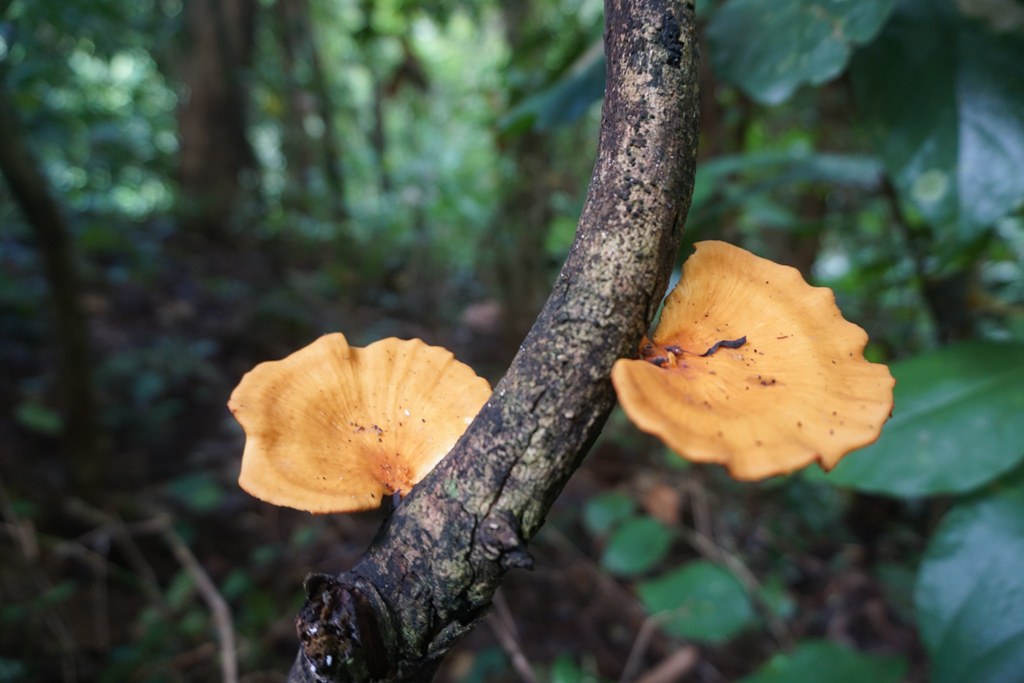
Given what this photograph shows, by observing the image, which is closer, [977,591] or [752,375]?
[752,375]

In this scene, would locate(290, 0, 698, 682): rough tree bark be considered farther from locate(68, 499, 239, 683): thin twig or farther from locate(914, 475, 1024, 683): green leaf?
locate(68, 499, 239, 683): thin twig

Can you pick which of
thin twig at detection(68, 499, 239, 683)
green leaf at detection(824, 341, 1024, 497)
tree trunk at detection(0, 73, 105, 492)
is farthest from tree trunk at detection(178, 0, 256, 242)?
green leaf at detection(824, 341, 1024, 497)

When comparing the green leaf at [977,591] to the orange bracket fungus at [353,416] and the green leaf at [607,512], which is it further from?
the green leaf at [607,512]

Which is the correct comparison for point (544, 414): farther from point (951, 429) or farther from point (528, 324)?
point (528, 324)

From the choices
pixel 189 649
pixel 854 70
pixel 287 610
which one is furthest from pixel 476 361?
pixel 854 70

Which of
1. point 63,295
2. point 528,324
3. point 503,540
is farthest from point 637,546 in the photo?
point 63,295
